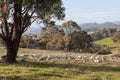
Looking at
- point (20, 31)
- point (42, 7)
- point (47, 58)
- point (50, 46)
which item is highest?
point (42, 7)

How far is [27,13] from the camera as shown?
35.0m

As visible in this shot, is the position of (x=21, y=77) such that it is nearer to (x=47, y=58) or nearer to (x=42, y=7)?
(x=42, y=7)

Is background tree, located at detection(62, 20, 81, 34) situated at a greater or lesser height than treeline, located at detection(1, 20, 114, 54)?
greater

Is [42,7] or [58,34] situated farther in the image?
[58,34]

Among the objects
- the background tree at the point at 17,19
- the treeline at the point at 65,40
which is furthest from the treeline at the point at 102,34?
the background tree at the point at 17,19

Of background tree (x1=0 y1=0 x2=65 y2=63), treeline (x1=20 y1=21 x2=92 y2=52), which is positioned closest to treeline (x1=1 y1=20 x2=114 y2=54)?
treeline (x1=20 y1=21 x2=92 y2=52)

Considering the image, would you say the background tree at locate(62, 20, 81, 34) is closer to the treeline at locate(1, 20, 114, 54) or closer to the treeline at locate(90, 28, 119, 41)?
the treeline at locate(1, 20, 114, 54)

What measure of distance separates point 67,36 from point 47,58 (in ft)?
174

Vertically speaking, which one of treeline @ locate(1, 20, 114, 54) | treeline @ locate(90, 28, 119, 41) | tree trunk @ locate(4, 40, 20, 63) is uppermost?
tree trunk @ locate(4, 40, 20, 63)

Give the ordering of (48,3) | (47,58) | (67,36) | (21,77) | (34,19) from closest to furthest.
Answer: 1. (21,77)
2. (48,3)
3. (34,19)
4. (47,58)
5. (67,36)

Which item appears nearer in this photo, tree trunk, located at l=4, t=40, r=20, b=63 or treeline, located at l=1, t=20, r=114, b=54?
tree trunk, located at l=4, t=40, r=20, b=63

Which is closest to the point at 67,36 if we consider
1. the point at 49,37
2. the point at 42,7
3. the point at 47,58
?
the point at 49,37

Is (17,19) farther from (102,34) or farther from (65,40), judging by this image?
(102,34)

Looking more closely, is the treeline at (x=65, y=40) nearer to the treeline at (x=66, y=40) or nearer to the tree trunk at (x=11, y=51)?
the treeline at (x=66, y=40)
